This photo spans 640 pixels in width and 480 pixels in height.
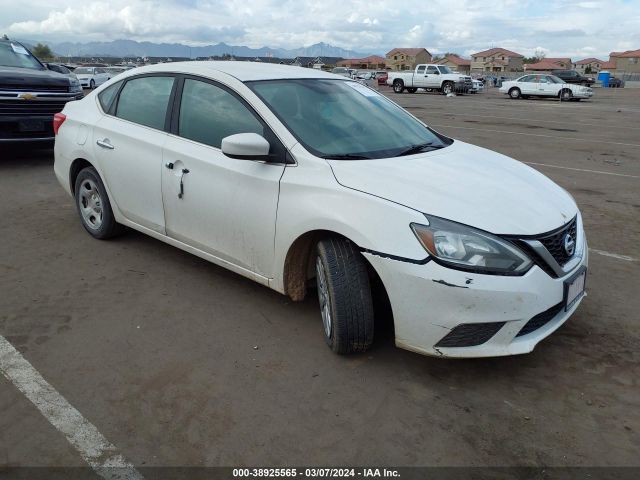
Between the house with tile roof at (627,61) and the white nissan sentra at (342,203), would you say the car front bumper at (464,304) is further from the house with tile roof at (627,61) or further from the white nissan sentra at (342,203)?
the house with tile roof at (627,61)

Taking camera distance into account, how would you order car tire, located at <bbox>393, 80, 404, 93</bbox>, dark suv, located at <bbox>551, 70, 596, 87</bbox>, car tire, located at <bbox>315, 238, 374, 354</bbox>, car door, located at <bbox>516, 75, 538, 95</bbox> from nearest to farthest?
1. car tire, located at <bbox>315, 238, 374, 354</bbox>
2. car door, located at <bbox>516, 75, 538, 95</bbox>
3. car tire, located at <bbox>393, 80, 404, 93</bbox>
4. dark suv, located at <bbox>551, 70, 596, 87</bbox>

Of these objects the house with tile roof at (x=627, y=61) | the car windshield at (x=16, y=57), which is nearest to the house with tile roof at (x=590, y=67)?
the house with tile roof at (x=627, y=61)

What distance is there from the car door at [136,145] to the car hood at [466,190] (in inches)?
63.7

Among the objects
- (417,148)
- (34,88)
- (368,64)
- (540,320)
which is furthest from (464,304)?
(368,64)

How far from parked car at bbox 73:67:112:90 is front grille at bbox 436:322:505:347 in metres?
36.1

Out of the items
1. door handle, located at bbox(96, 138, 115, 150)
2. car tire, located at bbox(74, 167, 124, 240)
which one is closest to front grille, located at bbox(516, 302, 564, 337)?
door handle, located at bbox(96, 138, 115, 150)

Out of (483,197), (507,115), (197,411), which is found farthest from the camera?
(507,115)

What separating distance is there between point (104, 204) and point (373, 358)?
2.85 metres

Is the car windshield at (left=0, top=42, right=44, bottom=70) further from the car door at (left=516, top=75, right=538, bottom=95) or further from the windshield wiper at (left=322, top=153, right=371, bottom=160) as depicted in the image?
the car door at (left=516, top=75, right=538, bottom=95)

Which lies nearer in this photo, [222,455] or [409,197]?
[222,455]

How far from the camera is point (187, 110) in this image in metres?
4.05

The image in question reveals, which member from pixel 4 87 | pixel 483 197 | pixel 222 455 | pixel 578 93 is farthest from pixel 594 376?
pixel 578 93

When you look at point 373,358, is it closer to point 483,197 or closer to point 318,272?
point 318,272

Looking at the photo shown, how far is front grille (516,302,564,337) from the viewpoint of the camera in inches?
113
